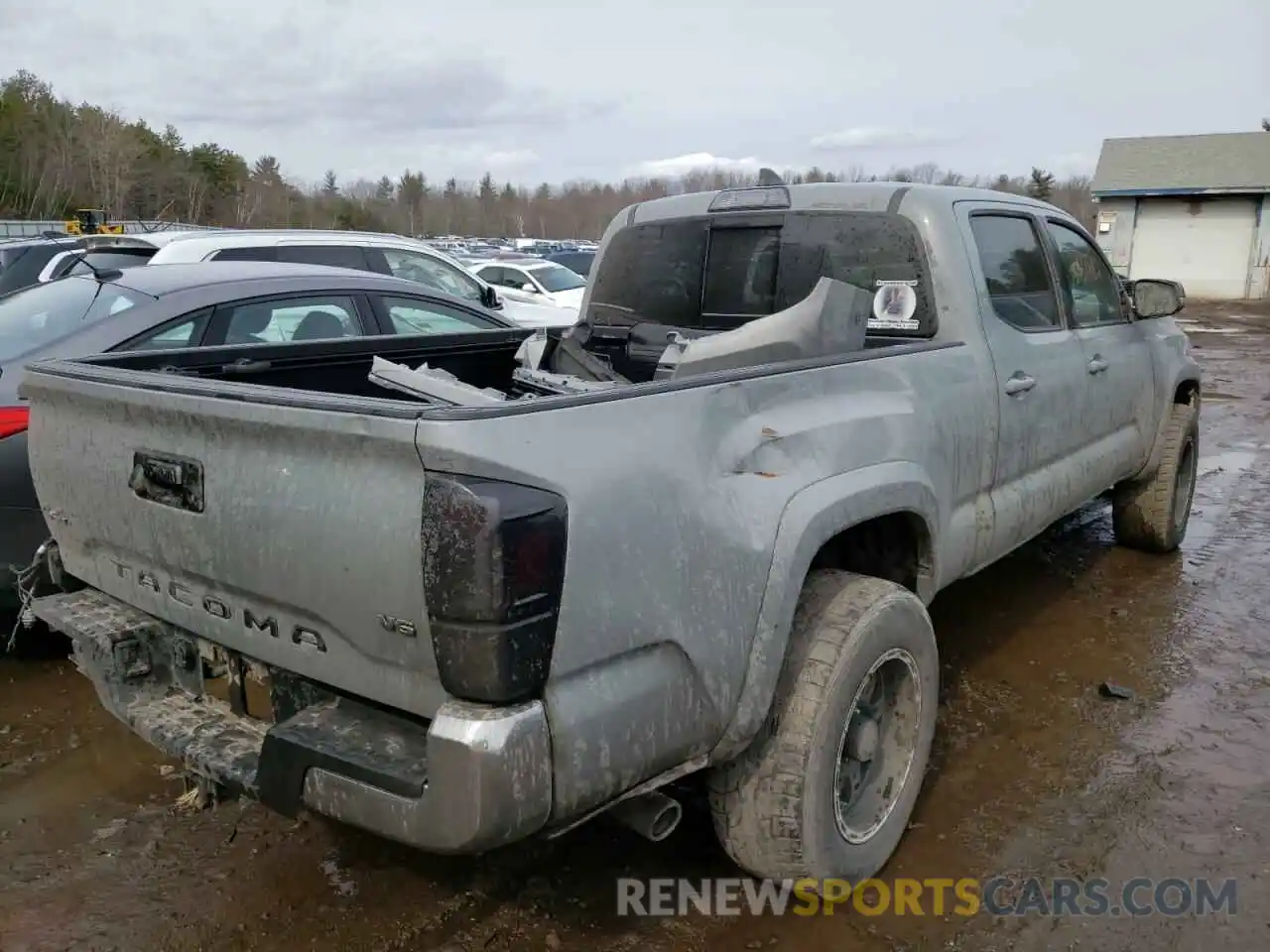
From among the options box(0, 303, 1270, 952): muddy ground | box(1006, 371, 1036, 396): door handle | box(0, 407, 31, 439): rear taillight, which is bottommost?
box(0, 303, 1270, 952): muddy ground

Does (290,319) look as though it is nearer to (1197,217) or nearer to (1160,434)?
(1160,434)

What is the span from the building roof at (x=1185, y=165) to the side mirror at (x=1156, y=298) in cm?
3148

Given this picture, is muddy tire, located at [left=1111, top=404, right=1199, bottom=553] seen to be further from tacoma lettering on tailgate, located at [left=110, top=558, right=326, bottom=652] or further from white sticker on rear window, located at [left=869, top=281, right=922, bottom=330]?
tacoma lettering on tailgate, located at [left=110, top=558, right=326, bottom=652]

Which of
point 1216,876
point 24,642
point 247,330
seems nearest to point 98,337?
point 247,330

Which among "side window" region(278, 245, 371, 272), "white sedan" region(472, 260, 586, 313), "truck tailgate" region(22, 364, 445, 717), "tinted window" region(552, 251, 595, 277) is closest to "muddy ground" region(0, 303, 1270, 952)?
"truck tailgate" region(22, 364, 445, 717)

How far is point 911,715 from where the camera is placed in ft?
9.94

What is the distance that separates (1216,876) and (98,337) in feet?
15.4

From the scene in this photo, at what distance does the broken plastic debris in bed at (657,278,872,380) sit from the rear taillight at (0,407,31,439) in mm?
2541

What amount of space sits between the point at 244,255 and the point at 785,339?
6496mm

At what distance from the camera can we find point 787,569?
2.46 metres

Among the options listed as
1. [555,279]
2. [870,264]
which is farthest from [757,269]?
[555,279]

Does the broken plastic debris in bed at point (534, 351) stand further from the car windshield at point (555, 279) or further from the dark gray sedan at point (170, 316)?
the car windshield at point (555, 279)

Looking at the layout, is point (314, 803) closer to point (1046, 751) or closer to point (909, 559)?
point (909, 559)

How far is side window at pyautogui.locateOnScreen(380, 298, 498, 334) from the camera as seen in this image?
566cm
